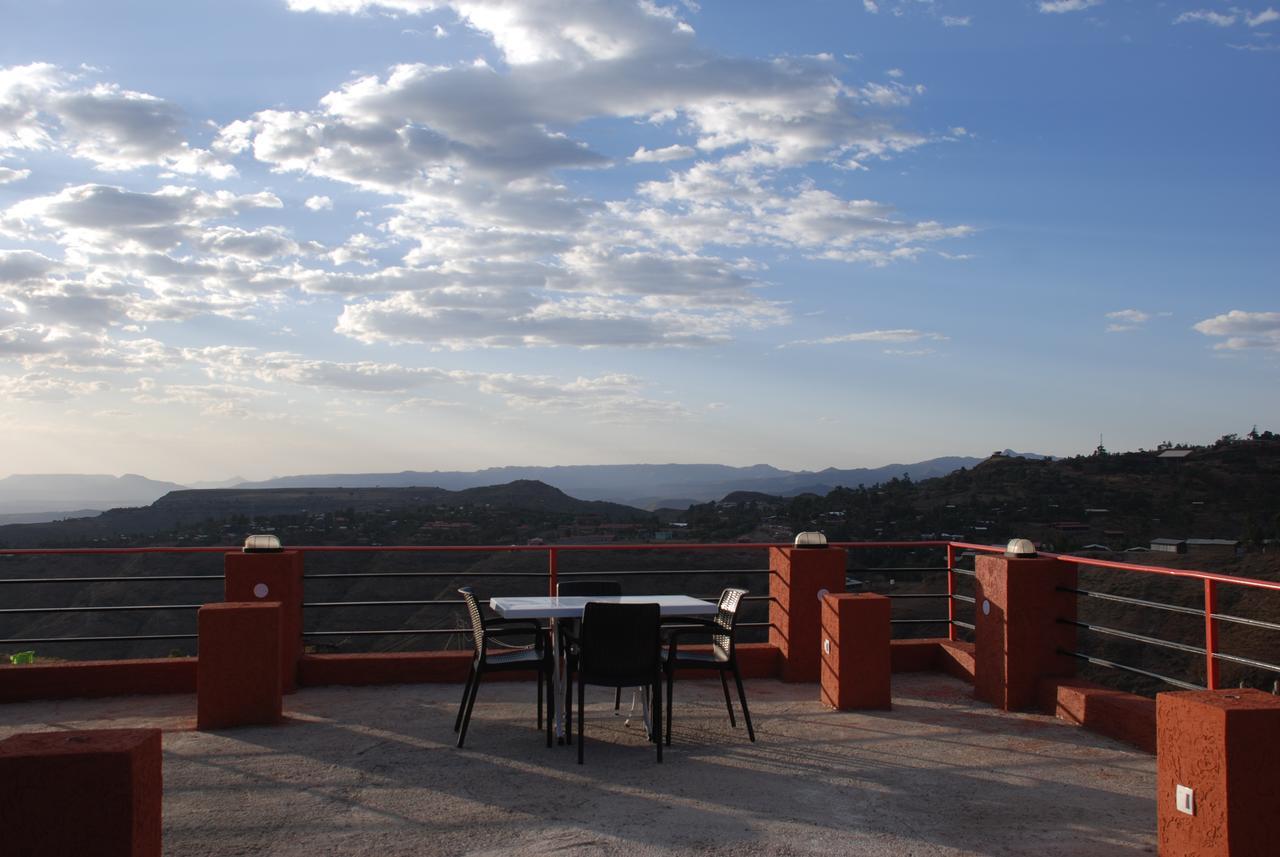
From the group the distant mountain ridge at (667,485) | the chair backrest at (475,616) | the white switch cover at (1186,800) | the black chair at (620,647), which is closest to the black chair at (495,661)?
the chair backrest at (475,616)

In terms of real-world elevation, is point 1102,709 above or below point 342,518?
below

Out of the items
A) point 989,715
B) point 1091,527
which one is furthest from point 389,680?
point 1091,527

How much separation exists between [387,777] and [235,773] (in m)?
0.85

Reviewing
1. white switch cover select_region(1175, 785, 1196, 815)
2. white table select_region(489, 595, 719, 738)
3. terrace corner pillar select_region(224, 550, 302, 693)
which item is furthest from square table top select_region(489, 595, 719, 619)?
white switch cover select_region(1175, 785, 1196, 815)

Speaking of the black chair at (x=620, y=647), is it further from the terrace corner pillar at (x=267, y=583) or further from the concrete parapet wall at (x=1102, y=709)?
the terrace corner pillar at (x=267, y=583)

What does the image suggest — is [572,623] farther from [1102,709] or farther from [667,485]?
[667,485]

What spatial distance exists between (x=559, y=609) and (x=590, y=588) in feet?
4.78

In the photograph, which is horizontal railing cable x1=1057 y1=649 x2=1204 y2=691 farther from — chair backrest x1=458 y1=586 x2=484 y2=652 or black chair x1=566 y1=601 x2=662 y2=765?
chair backrest x1=458 y1=586 x2=484 y2=652

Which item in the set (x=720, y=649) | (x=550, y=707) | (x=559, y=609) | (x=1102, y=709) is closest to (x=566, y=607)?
(x=559, y=609)

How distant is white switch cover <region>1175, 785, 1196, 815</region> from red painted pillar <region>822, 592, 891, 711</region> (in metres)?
3.34

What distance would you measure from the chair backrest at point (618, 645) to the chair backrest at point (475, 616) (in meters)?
0.68

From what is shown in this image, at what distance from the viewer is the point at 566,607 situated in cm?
663

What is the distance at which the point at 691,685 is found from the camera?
337 inches

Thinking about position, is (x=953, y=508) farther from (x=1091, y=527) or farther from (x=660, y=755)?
(x=660, y=755)
